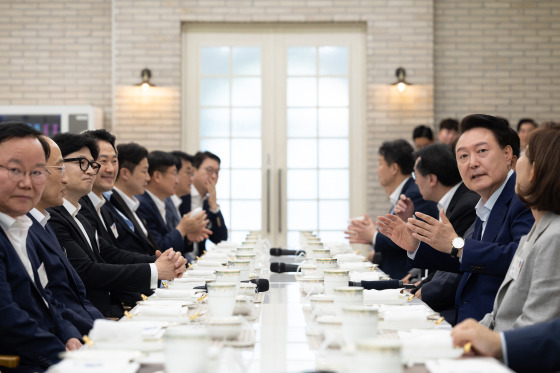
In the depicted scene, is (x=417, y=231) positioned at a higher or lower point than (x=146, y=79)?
lower

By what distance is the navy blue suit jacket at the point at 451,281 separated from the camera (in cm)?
408

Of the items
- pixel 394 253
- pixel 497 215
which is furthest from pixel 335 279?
pixel 394 253

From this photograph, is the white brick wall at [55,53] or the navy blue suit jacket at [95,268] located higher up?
the white brick wall at [55,53]

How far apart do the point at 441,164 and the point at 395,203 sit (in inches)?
61.3

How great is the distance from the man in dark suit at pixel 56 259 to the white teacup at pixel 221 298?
1.00 m

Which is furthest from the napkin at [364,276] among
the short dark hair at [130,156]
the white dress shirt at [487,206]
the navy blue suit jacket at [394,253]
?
the short dark hair at [130,156]

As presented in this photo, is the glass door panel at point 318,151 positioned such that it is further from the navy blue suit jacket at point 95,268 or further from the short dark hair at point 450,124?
the navy blue suit jacket at point 95,268

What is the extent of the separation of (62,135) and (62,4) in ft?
19.7

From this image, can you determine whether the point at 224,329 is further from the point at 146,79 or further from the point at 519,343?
the point at 146,79

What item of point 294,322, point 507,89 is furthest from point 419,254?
point 507,89

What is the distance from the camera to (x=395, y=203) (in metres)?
6.29

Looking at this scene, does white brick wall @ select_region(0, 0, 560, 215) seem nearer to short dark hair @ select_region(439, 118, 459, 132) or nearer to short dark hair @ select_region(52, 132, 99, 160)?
short dark hair @ select_region(439, 118, 459, 132)

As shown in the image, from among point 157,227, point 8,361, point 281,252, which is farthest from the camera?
point 157,227

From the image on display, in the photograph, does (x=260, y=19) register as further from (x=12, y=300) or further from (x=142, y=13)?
(x=12, y=300)
